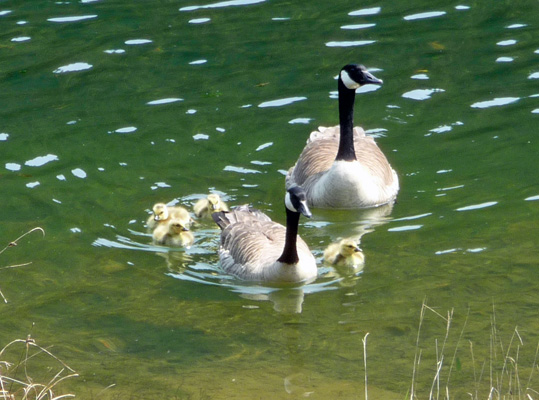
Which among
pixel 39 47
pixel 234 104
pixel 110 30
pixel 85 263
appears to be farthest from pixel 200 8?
pixel 85 263

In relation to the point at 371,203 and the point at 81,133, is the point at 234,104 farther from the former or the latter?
the point at 371,203

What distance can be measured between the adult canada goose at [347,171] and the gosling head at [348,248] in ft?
6.63

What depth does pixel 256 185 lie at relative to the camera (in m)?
11.7

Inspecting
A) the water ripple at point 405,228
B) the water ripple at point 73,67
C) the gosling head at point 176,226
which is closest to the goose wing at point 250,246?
the gosling head at point 176,226

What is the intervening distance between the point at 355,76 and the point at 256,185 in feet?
5.64

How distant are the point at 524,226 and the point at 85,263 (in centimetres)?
441

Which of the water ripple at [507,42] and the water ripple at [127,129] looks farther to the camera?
the water ripple at [507,42]

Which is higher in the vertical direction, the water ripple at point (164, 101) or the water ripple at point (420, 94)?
the water ripple at point (164, 101)

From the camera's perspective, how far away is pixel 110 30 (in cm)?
1642

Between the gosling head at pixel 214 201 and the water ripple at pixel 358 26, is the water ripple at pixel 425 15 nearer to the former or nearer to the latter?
the water ripple at pixel 358 26

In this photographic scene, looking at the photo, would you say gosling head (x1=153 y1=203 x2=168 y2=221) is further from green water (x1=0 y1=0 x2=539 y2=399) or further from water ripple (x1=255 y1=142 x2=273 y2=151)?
water ripple (x1=255 y1=142 x2=273 y2=151)

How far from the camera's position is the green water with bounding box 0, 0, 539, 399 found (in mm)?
7762

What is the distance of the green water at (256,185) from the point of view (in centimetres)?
776

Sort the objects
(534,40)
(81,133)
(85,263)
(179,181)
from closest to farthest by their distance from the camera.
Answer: (85,263) → (179,181) → (81,133) → (534,40)
